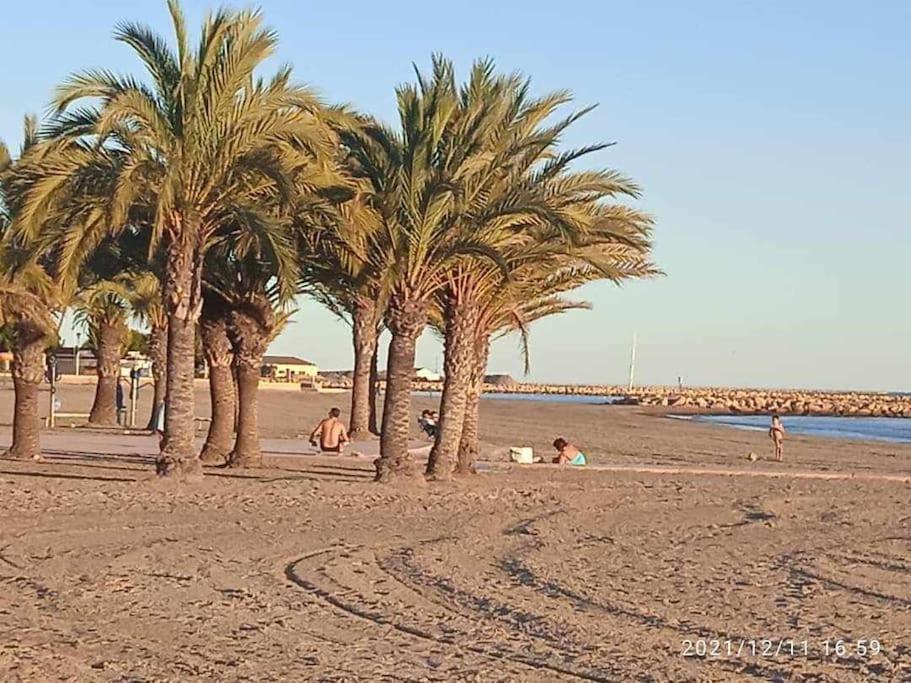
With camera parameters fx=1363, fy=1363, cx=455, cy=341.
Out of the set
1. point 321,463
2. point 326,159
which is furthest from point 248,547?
point 321,463

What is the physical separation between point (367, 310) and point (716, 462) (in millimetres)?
9675

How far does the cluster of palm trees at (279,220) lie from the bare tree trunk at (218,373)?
0.12 feet

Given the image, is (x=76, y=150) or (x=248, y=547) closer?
(x=248, y=547)

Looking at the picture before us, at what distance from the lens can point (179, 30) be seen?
19.1 m

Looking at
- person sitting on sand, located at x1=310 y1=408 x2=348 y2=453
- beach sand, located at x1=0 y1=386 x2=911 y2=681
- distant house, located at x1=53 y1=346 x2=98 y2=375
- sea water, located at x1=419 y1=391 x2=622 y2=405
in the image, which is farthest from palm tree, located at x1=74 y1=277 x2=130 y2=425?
sea water, located at x1=419 y1=391 x2=622 y2=405

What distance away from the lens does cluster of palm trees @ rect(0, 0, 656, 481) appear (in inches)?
744

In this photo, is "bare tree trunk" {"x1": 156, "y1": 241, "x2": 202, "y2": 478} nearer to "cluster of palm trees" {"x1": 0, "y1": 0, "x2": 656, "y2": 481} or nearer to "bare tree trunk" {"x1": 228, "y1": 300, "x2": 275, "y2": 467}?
"cluster of palm trees" {"x1": 0, "y1": 0, "x2": 656, "y2": 481}

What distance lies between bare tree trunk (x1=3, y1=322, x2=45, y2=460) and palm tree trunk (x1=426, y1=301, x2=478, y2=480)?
7.07 metres

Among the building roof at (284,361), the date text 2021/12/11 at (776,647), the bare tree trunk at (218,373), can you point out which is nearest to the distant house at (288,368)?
the building roof at (284,361)

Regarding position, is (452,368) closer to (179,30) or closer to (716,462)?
(179,30)

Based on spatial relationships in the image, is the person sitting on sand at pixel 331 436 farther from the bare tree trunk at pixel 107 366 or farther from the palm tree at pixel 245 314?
the bare tree trunk at pixel 107 366

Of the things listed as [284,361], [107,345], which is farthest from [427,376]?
[107,345]

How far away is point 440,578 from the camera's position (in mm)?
11891

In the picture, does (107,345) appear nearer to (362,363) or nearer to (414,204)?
(362,363)
